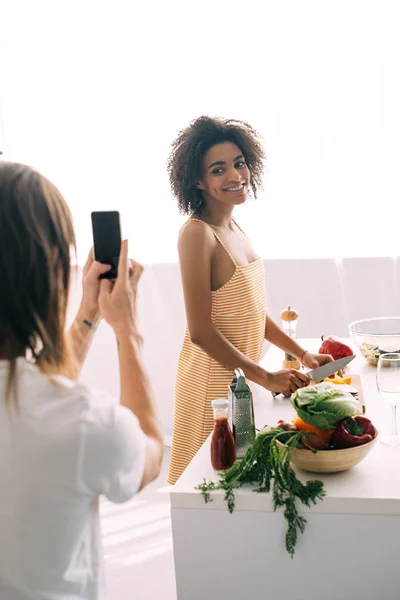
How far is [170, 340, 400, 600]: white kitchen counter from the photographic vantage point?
127 cm

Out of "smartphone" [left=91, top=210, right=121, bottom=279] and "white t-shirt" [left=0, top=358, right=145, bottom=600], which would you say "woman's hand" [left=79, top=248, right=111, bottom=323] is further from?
"white t-shirt" [left=0, top=358, right=145, bottom=600]

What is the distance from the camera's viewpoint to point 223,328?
6.70ft

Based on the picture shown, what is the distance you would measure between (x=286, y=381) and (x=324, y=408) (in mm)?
513

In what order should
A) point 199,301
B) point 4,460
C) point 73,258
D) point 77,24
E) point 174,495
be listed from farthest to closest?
point 77,24
point 199,301
point 174,495
point 73,258
point 4,460

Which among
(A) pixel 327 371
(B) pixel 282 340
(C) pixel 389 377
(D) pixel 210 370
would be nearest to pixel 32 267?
(C) pixel 389 377

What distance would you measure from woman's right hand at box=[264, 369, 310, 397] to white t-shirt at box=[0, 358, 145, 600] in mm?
963

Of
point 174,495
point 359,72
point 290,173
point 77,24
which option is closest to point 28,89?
point 77,24

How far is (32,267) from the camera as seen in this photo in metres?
0.85

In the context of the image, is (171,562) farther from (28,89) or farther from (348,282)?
(28,89)

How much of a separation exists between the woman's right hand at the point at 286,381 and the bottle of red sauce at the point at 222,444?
0.41 meters

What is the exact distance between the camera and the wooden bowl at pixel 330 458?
1.31 metres

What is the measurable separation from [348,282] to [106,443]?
2974 mm

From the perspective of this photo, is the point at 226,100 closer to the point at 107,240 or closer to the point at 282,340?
the point at 282,340

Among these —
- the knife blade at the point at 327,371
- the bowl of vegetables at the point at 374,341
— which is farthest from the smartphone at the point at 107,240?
the bowl of vegetables at the point at 374,341
